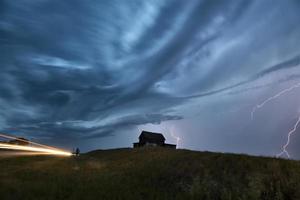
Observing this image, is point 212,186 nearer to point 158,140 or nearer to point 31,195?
point 31,195

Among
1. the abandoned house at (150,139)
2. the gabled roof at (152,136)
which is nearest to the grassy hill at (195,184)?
the abandoned house at (150,139)

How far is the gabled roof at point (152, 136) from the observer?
256 feet

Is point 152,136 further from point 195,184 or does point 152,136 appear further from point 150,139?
point 195,184

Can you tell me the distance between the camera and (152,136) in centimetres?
7894

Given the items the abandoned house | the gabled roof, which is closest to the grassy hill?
the abandoned house

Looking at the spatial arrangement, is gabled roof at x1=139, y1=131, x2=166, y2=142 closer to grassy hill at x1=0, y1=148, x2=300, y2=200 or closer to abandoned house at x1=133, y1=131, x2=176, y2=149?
abandoned house at x1=133, y1=131, x2=176, y2=149

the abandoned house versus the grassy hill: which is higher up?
the abandoned house

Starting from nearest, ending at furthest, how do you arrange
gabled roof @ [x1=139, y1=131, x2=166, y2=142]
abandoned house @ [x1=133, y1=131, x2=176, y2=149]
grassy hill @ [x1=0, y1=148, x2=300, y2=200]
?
grassy hill @ [x1=0, y1=148, x2=300, y2=200] < abandoned house @ [x1=133, y1=131, x2=176, y2=149] < gabled roof @ [x1=139, y1=131, x2=166, y2=142]

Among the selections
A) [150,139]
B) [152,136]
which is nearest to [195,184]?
[150,139]

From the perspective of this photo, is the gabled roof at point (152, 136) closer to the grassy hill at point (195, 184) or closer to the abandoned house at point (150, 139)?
the abandoned house at point (150, 139)

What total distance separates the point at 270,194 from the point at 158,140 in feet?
212

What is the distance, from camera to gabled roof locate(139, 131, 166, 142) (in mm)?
78050

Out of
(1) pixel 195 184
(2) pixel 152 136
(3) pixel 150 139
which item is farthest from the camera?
(2) pixel 152 136

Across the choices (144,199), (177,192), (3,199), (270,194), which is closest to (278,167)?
(270,194)
